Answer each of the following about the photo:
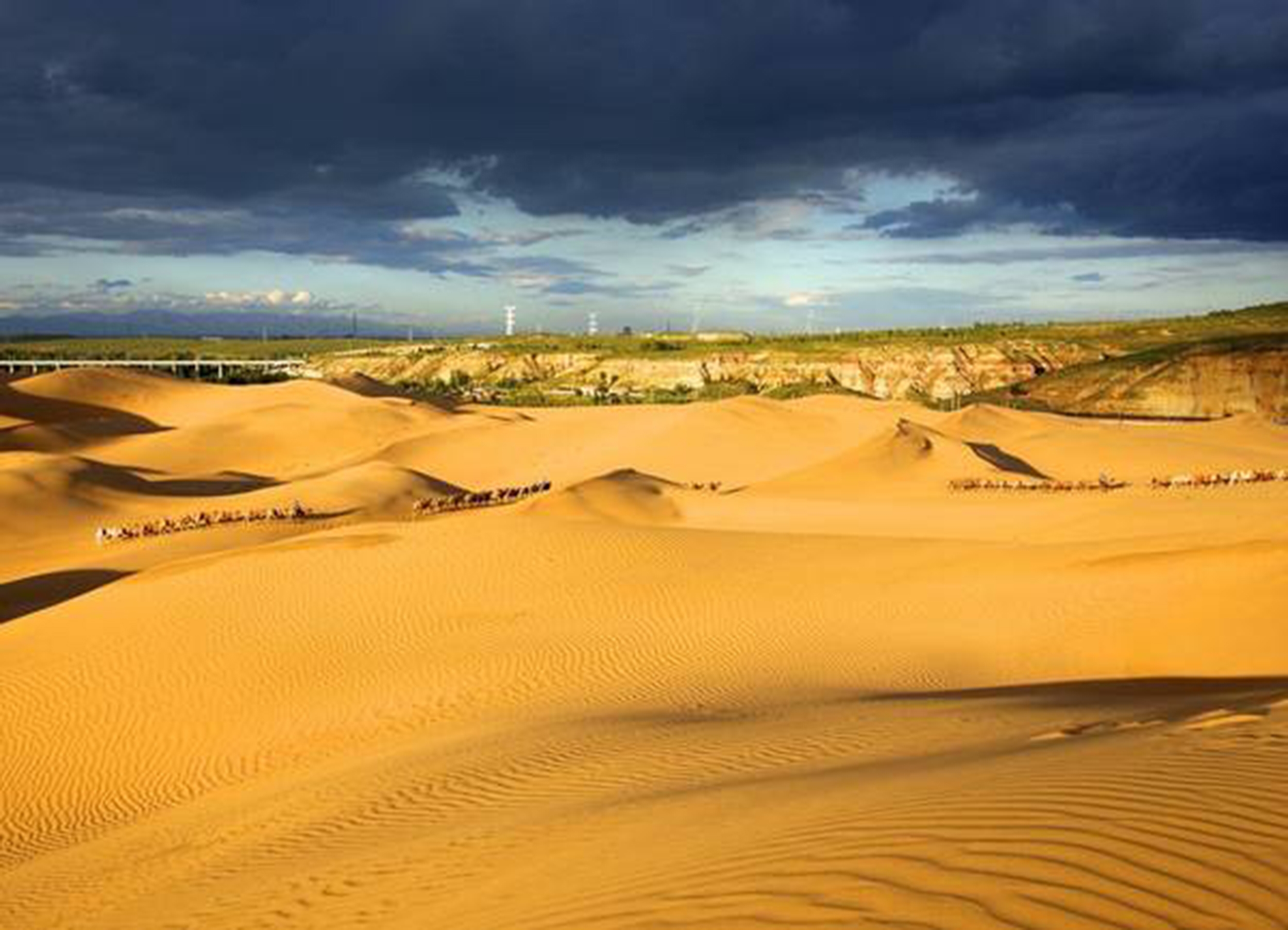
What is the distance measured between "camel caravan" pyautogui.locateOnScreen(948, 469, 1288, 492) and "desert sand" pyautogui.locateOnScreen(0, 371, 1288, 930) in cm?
131

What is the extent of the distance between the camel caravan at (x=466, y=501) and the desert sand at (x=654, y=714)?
0.82 meters

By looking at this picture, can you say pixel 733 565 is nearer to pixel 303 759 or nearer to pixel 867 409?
pixel 303 759

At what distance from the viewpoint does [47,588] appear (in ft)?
70.0

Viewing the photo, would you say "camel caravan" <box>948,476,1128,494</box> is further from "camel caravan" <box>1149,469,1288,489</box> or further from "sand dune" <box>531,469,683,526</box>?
"sand dune" <box>531,469,683,526</box>

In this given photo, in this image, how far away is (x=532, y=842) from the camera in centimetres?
674

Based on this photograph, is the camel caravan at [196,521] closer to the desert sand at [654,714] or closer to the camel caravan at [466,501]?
the desert sand at [654,714]

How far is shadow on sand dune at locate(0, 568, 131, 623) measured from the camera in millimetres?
20188

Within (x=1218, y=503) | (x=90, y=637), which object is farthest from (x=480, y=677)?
(x=1218, y=503)

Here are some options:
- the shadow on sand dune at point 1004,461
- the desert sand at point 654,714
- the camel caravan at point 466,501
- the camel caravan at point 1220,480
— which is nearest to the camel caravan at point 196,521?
the desert sand at point 654,714

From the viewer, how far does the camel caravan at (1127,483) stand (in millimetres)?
28312

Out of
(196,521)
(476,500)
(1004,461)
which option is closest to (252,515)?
(196,521)

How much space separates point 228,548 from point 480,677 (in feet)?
43.1

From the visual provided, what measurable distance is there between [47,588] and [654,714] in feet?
51.1

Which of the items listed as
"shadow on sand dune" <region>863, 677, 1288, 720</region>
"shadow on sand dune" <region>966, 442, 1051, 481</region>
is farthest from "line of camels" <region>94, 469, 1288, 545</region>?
"shadow on sand dune" <region>863, 677, 1288, 720</region>
